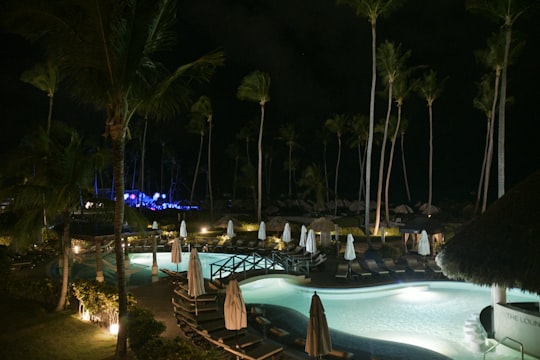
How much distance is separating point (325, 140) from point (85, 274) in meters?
39.2

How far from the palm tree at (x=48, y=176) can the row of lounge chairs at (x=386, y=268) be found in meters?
9.97

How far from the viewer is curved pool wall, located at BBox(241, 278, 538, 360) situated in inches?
387

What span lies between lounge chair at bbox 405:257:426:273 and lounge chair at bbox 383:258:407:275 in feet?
0.98

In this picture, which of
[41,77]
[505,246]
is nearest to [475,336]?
[505,246]

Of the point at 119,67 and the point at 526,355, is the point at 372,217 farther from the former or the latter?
the point at 119,67

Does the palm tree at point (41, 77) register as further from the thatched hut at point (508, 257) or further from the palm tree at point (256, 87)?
the thatched hut at point (508, 257)

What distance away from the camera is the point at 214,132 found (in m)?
72.8

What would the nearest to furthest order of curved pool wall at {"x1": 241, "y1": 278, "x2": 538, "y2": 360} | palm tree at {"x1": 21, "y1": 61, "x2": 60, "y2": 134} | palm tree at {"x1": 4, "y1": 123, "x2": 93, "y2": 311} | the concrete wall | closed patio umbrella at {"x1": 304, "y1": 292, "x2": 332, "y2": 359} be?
closed patio umbrella at {"x1": 304, "y1": 292, "x2": 332, "y2": 359} < the concrete wall < palm tree at {"x1": 4, "y1": 123, "x2": 93, "y2": 311} < curved pool wall at {"x1": 241, "y1": 278, "x2": 538, "y2": 360} < palm tree at {"x1": 21, "y1": 61, "x2": 60, "y2": 134}

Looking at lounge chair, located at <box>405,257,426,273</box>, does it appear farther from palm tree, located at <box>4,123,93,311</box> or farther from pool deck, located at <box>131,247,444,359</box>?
palm tree, located at <box>4,123,93,311</box>

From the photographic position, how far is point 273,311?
1191cm

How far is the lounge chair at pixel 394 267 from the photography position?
16.0 m

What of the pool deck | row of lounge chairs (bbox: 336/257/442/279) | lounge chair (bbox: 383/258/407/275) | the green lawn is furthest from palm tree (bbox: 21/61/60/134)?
lounge chair (bbox: 383/258/407/275)

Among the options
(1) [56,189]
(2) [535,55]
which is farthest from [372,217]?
(1) [56,189]

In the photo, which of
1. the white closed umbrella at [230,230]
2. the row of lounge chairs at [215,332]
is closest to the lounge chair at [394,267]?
the row of lounge chairs at [215,332]
